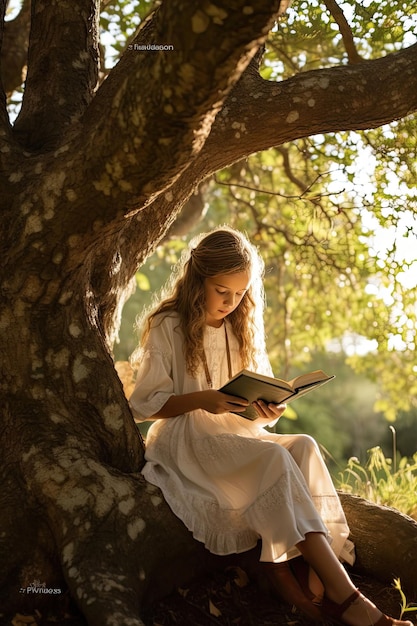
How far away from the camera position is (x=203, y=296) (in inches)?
155

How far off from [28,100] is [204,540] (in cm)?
231

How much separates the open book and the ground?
82cm

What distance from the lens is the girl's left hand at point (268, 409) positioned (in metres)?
3.65

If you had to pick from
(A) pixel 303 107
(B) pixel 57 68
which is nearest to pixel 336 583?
(A) pixel 303 107

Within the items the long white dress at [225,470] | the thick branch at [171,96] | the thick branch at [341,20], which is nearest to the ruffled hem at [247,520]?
the long white dress at [225,470]

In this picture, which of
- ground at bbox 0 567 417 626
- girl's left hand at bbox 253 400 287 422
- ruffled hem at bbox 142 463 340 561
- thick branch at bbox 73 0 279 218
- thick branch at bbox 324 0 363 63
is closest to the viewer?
thick branch at bbox 73 0 279 218

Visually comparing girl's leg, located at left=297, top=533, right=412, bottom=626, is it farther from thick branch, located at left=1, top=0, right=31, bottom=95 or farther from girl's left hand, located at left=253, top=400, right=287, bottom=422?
thick branch, located at left=1, top=0, right=31, bottom=95

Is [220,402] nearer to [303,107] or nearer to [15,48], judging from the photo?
[303,107]

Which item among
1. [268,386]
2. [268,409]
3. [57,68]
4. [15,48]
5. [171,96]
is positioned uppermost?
[15,48]

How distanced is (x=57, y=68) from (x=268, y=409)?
1994 millimetres

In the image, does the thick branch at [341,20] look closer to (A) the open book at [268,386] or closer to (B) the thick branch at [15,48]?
(A) the open book at [268,386]

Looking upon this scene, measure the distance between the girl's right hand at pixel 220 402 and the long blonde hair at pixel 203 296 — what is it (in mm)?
296

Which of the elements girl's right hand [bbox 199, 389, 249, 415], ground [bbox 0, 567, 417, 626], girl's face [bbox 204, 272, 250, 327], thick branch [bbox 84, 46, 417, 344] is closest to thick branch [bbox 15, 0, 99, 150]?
thick branch [bbox 84, 46, 417, 344]

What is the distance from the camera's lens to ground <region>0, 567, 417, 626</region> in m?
3.09
